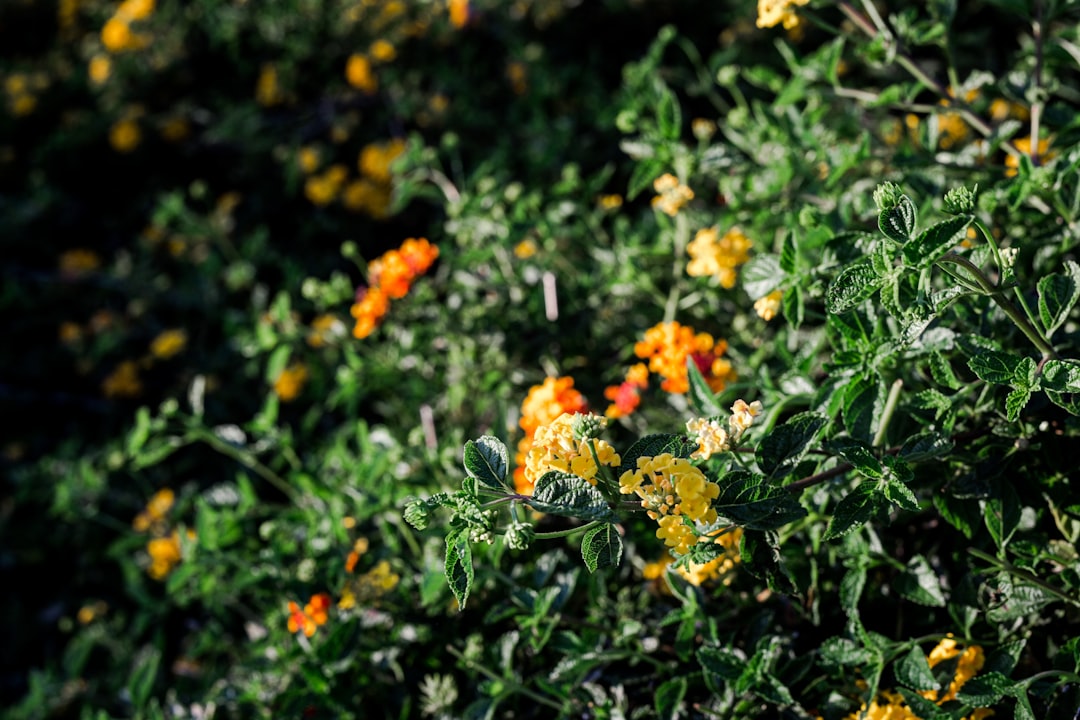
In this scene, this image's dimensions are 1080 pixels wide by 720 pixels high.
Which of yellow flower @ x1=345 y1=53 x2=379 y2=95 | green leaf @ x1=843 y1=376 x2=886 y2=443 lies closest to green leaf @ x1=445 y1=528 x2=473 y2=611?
green leaf @ x1=843 y1=376 x2=886 y2=443

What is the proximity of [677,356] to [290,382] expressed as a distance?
1477mm

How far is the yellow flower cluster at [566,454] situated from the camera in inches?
40.5

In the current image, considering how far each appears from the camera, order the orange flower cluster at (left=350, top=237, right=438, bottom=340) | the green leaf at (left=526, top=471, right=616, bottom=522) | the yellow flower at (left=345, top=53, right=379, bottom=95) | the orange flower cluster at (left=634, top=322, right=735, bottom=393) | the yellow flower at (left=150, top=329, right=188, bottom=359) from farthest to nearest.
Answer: the yellow flower at (left=345, top=53, right=379, bottom=95)
the yellow flower at (left=150, top=329, right=188, bottom=359)
the orange flower cluster at (left=350, top=237, right=438, bottom=340)
the orange flower cluster at (left=634, top=322, right=735, bottom=393)
the green leaf at (left=526, top=471, right=616, bottom=522)

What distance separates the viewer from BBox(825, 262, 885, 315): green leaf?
104 centimetres

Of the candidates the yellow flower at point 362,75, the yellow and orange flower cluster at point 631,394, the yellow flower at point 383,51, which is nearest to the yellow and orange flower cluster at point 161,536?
the yellow and orange flower cluster at point 631,394

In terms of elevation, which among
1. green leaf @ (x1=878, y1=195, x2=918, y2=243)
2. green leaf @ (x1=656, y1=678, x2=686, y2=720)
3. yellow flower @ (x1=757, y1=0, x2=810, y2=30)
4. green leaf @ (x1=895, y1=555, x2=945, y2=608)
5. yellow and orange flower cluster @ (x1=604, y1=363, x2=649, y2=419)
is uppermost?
yellow flower @ (x1=757, y1=0, x2=810, y2=30)

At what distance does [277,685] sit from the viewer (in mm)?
1747

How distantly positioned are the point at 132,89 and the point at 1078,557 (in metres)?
4.01

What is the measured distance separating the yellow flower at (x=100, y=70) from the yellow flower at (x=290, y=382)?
210cm

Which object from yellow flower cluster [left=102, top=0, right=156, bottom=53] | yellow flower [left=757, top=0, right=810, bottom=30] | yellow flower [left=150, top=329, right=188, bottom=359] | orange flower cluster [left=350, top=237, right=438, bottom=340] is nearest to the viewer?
yellow flower [left=757, top=0, right=810, bottom=30]

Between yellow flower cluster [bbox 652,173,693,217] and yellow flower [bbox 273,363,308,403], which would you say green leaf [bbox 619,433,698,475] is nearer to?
yellow flower cluster [bbox 652,173,693,217]

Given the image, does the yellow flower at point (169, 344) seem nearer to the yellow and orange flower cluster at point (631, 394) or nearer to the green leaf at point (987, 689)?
the yellow and orange flower cluster at point (631, 394)

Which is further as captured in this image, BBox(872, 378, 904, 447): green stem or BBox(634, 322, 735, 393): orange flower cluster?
BBox(634, 322, 735, 393): orange flower cluster

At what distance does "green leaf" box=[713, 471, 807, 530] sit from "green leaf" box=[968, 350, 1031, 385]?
0.28 m
